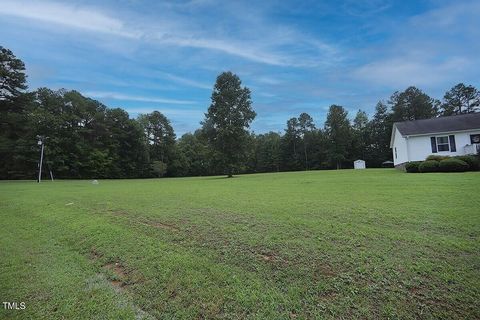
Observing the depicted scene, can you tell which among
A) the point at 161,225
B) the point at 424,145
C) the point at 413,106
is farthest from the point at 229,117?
the point at 413,106

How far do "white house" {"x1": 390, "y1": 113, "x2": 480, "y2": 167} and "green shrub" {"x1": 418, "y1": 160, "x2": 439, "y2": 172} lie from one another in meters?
5.84

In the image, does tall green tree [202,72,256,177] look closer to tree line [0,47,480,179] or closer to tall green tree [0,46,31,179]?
tree line [0,47,480,179]

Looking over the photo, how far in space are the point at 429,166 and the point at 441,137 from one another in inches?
280

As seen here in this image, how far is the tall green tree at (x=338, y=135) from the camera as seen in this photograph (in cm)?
5669

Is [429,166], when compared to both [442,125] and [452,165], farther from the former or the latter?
[442,125]

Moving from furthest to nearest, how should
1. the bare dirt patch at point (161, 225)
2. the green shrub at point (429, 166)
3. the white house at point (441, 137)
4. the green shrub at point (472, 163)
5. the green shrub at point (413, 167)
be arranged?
the white house at point (441, 137)
the green shrub at point (413, 167)
the green shrub at point (429, 166)
the green shrub at point (472, 163)
the bare dirt patch at point (161, 225)

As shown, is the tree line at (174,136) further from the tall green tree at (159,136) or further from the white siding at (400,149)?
the white siding at (400,149)

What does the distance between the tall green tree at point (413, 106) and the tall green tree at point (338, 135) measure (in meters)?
9.19

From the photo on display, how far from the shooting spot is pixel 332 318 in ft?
9.46

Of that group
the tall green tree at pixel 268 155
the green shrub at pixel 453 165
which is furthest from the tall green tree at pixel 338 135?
the green shrub at pixel 453 165

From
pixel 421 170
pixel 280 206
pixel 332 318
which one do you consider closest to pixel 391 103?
pixel 421 170

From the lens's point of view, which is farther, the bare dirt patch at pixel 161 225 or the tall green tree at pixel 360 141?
the tall green tree at pixel 360 141

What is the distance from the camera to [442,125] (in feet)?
78.9

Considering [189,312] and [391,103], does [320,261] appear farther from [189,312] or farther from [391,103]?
[391,103]
